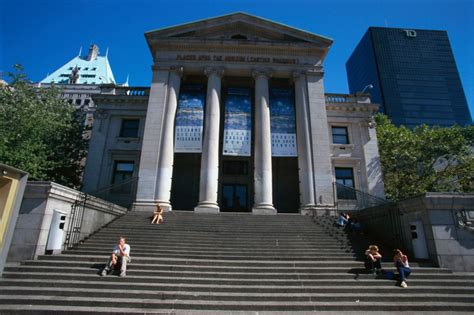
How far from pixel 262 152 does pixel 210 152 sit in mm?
3806

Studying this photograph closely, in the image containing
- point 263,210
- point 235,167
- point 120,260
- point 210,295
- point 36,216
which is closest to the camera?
point 210,295

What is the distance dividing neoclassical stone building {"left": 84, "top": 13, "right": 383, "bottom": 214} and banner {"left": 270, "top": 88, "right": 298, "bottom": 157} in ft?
0.26

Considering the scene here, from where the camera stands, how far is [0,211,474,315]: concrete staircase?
6676mm

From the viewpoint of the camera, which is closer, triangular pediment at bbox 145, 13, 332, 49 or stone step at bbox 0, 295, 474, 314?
stone step at bbox 0, 295, 474, 314

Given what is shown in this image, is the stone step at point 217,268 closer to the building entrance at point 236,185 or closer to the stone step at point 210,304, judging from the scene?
the stone step at point 210,304

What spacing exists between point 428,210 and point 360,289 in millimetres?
4481

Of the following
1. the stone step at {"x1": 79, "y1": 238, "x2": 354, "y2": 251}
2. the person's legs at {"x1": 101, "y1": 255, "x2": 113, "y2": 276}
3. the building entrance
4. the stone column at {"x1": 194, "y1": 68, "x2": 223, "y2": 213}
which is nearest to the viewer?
the person's legs at {"x1": 101, "y1": 255, "x2": 113, "y2": 276}

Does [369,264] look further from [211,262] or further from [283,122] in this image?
[283,122]

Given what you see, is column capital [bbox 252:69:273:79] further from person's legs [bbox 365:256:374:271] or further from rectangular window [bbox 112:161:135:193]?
person's legs [bbox 365:256:374:271]

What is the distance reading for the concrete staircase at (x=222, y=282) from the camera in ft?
21.9

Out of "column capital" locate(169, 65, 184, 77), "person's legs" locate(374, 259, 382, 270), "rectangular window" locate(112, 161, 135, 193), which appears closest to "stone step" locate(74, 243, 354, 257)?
"person's legs" locate(374, 259, 382, 270)

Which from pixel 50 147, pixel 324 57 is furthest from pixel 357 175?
pixel 50 147

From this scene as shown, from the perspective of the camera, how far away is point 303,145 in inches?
779

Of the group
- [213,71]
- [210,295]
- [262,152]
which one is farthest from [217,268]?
[213,71]
